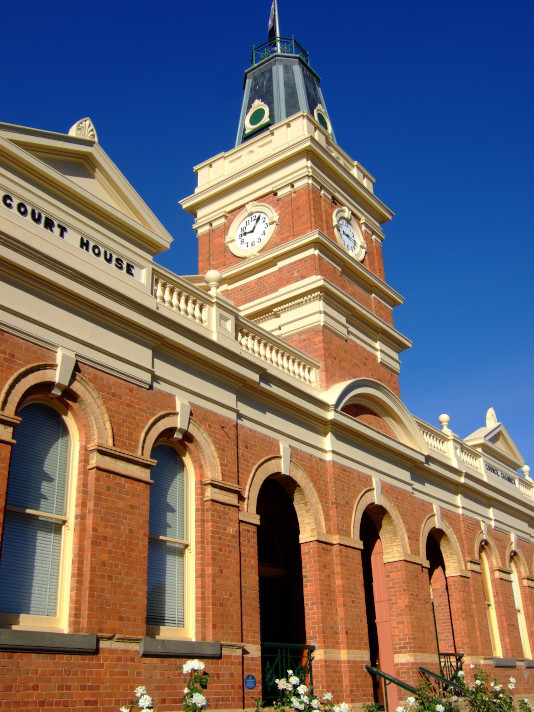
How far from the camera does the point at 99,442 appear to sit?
1079cm

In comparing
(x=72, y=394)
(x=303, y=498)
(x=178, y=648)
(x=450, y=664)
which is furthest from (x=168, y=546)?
(x=450, y=664)

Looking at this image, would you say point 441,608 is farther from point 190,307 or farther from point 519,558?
point 190,307

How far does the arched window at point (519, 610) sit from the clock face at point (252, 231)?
1312 cm

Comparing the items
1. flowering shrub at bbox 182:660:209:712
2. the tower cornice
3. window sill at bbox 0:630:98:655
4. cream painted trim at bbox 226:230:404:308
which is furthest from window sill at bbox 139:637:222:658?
the tower cornice

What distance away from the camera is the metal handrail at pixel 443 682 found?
1573 centimetres

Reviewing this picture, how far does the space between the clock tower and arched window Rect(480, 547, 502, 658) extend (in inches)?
238

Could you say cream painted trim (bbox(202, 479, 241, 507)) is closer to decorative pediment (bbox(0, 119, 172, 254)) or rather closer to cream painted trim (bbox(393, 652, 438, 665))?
→ decorative pediment (bbox(0, 119, 172, 254))

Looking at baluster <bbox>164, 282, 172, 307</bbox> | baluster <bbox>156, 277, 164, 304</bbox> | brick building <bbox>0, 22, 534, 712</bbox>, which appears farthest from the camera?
baluster <bbox>164, 282, 172, 307</bbox>

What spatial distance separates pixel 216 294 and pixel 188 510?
13.7 ft

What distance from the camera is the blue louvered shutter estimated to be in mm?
11469

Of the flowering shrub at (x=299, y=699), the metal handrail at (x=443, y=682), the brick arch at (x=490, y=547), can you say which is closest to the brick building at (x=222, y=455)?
the brick arch at (x=490, y=547)

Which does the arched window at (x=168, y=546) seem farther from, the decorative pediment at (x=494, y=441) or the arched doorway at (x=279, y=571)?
the decorative pediment at (x=494, y=441)

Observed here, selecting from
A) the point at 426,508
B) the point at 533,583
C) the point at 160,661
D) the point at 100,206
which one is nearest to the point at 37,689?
the point at 160,661

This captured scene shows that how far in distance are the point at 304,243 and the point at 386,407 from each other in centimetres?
456
